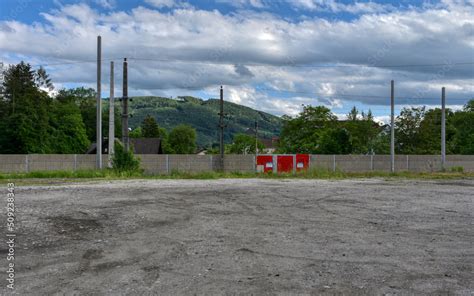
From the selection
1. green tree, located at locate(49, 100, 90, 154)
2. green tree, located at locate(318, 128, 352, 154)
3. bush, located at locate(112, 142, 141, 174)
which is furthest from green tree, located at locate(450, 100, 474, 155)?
green tree, located at locate(49, 100, 90, 154)

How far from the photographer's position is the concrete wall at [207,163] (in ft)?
124

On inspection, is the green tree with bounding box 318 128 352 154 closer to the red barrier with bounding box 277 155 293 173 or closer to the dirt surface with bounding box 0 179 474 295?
the red barrier with bounding box 277 155 293 173

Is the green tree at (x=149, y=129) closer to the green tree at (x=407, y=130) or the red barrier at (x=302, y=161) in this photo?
the green tree at (x=407, y=130)

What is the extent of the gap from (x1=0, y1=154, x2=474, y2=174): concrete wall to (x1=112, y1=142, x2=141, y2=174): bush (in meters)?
3.99

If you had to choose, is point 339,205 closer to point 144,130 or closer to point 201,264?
point 201,264

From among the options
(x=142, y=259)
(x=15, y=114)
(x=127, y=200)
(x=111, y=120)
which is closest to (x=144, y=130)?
(x=15, y=114)

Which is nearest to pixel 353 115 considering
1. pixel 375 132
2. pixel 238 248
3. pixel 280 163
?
pixel 375 132

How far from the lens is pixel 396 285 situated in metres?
6.46

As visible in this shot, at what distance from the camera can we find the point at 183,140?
143000 millimetres

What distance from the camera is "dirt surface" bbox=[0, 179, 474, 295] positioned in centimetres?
641

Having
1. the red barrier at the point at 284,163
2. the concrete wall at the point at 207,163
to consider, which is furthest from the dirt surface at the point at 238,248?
the red barrier at the point at 284,163

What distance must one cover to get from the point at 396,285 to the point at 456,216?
7.42 meters

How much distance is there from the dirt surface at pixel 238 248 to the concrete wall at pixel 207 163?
24.2m

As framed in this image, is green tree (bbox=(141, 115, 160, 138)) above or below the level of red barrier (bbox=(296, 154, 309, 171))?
above
